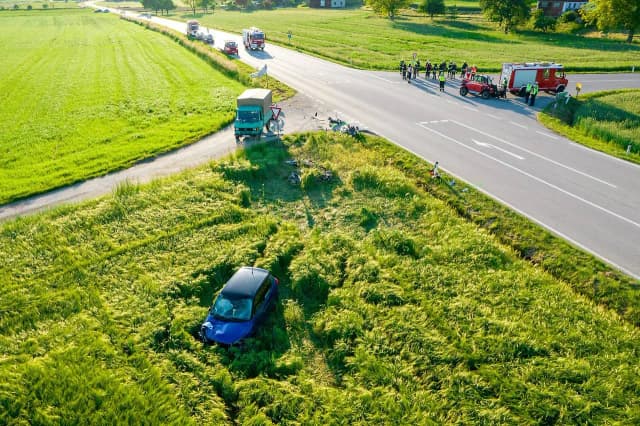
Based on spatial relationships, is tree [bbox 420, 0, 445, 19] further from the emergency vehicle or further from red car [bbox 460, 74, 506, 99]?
red car [bbox 460, 74, 506, 99]

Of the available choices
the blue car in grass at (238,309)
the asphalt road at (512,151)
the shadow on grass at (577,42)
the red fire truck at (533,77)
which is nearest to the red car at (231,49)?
the asphalt road at (512,151)

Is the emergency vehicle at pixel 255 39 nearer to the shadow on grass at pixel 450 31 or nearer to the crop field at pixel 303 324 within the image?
the shadow on grass at pixel 450 31

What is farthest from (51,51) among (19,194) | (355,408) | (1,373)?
(355,408)

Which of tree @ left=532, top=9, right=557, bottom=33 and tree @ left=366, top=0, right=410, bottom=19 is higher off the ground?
tree @ left=366, top=0, right=410, bottom=19

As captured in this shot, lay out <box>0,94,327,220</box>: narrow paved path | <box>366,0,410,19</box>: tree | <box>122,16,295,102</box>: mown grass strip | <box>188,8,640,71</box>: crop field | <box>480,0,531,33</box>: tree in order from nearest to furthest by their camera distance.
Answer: <box>0,94,327,220</box>: narrow paved path → <box>122,16,295,102</box>: mown grass strip → <box>188,8,640,71</box>: crop field → <box>480,0,531,33</box>: tree → <box>366,0,410,19</box>: tree

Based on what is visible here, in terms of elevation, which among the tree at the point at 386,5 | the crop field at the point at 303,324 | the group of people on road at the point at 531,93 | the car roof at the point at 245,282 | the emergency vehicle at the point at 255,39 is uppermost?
the tree at the point at 386,5

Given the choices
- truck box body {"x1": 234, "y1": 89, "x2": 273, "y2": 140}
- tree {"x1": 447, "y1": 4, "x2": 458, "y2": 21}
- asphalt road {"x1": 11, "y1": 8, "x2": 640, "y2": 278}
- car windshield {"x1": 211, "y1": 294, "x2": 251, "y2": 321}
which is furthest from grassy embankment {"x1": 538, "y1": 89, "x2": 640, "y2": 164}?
tree {"x1": 447, "y1": 4, "x2": 458, "y2": 21}
